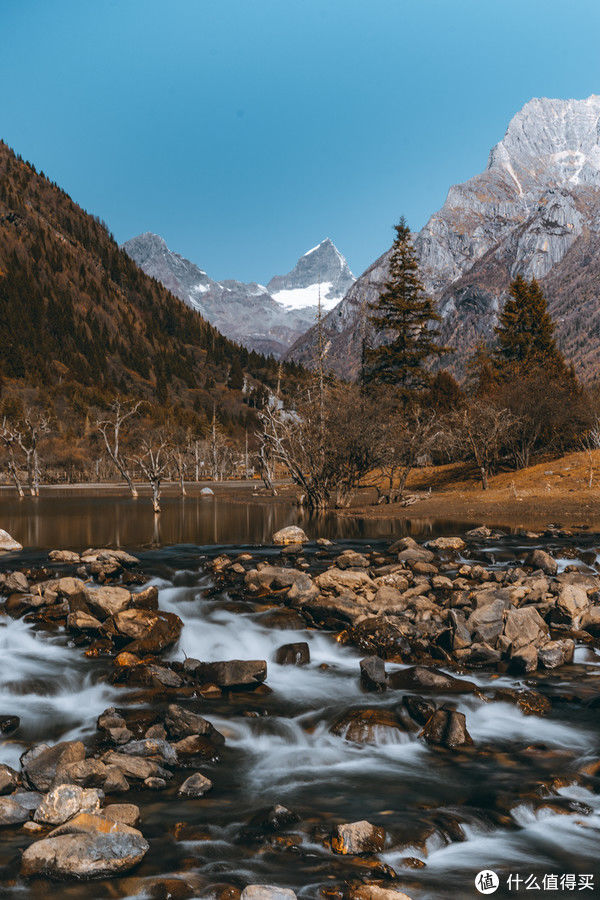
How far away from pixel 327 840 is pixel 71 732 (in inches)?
180

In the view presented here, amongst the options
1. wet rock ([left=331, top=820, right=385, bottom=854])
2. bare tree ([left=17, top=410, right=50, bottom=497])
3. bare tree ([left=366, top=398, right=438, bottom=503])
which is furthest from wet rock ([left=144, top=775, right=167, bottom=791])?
bare tree ([left=17, top=410, right=50, bottom=497])

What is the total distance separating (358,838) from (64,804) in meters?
2.95

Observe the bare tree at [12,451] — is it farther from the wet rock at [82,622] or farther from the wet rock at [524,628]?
the wet rock at [524,628]

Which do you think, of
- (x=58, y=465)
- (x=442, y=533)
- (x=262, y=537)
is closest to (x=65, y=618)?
(x=262, y=537)

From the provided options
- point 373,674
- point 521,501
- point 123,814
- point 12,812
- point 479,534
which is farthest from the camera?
point 521,501

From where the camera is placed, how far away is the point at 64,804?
600 centimetres

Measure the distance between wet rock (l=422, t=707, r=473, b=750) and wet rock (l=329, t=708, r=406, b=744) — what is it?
392 mm

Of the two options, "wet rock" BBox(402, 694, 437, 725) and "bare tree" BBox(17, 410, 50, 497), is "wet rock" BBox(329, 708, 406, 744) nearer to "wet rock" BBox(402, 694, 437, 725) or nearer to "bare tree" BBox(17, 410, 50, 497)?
"wet rock" BBox(402, 694, 437, 725)

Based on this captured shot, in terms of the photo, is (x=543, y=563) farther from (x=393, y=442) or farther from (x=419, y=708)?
(x=393, y=442)

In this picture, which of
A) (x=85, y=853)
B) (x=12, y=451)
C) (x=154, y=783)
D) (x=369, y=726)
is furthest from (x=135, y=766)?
(x=12, y=451)

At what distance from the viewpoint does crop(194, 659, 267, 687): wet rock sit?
1012 cm

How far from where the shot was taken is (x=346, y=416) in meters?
39.7

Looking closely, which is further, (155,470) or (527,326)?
(527,326)

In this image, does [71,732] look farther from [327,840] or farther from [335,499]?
[335,499]
